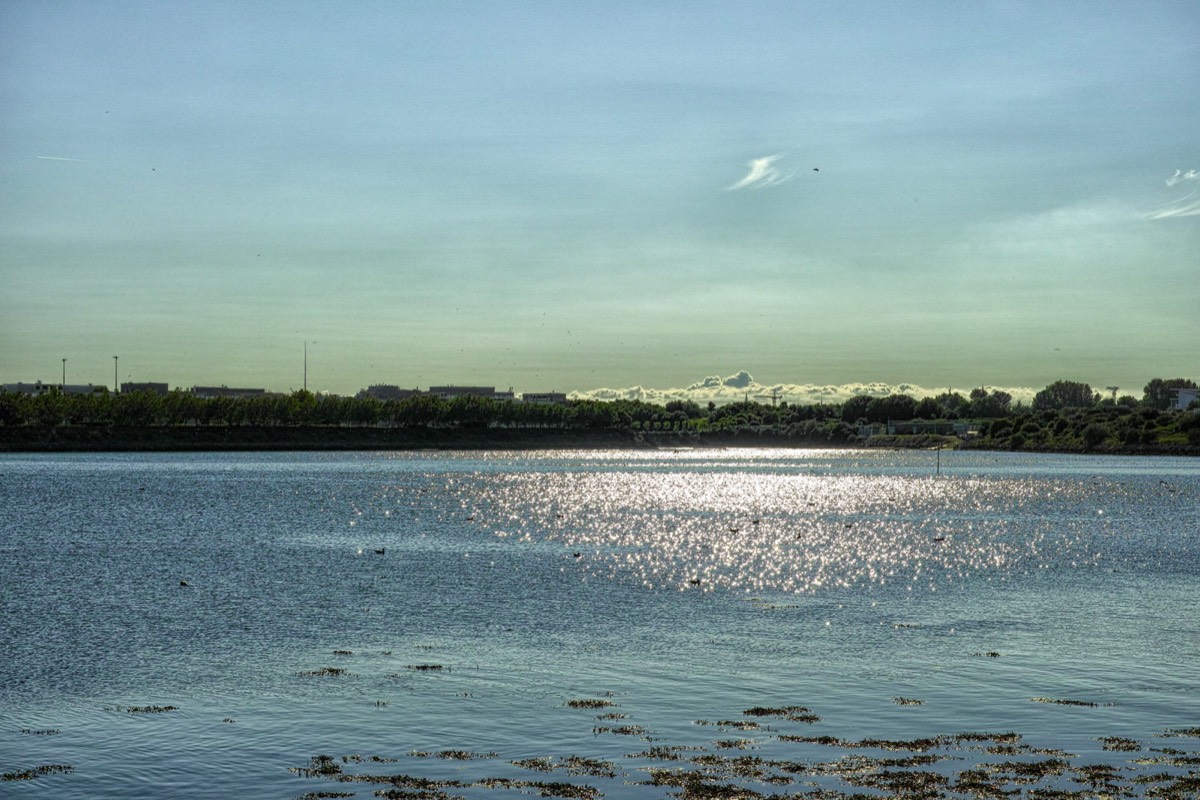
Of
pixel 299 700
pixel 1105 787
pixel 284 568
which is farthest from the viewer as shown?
pixel 284 568

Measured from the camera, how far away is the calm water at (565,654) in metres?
24.0

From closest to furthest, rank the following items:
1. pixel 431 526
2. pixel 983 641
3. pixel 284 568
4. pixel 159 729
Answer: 1. pixel 159 729
2. pixel 983 641
3. pixel 284 568
4. pixel 431 526

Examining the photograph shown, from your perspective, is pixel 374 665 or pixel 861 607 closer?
pixel 374 665

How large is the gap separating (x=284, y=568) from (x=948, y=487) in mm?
133103

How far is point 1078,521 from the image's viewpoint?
10525 centimetres

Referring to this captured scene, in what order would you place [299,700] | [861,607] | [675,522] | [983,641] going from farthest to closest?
[675,522] < [861,607] < [983,641] < [299,700]

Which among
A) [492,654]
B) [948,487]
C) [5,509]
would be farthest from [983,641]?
[948,487]

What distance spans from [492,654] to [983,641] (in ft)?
52.8

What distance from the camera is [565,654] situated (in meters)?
36.3

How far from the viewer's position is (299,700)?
29562 mm

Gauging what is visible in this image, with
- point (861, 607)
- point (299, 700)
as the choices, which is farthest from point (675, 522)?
point (299, 700)

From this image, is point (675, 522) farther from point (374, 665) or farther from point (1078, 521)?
point (374, 665)

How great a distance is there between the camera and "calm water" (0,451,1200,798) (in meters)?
24.0

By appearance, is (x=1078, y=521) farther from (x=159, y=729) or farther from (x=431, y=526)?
(x=159, y=729)
